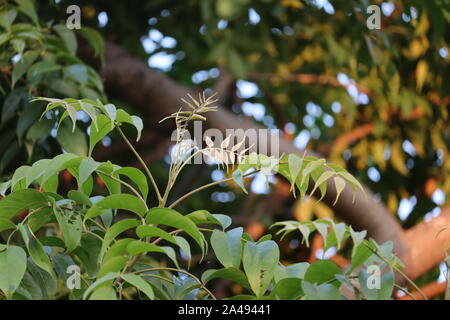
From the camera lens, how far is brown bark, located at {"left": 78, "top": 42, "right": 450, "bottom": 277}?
2008mm

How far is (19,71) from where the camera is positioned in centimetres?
149

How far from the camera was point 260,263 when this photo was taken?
2.86 feet

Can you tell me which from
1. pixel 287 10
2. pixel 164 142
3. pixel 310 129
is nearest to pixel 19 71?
pixel 287 10

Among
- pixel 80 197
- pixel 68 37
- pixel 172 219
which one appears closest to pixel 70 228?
pixel 80 197

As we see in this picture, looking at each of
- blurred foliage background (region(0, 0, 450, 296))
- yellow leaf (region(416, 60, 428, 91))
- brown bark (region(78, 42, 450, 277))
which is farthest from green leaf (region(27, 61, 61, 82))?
yellow leaf (region(416, 60, 428, 91))

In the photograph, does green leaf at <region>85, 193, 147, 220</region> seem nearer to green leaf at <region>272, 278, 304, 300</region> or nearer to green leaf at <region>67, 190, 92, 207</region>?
green leaf at <region>67, 190, 92, 207</region>

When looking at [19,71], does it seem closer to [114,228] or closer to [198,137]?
[198,137]

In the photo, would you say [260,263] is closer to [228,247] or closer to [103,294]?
[228,247]

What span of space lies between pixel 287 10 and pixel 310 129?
93 cm

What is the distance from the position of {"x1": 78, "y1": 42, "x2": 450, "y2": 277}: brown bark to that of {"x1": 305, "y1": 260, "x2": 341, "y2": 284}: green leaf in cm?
119

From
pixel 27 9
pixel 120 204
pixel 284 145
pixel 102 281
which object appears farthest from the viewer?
pixel 284 145

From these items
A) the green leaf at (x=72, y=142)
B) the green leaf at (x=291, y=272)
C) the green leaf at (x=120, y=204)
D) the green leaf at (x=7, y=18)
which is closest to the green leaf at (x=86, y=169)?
the green leaf at (x=120, y=204)

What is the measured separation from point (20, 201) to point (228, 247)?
262 millimetres

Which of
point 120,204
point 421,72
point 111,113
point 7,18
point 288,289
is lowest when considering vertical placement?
point 288,289
